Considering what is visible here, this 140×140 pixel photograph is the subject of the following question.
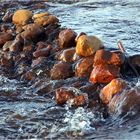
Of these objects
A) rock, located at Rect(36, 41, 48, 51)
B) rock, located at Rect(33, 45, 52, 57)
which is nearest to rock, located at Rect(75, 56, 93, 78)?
rock, located at Rect(33, 45, 52, 57)

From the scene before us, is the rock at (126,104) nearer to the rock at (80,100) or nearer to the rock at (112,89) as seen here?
the rock at (112,89)

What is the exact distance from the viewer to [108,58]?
7.57m

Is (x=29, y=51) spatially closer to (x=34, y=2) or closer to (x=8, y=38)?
(x=8, y=38)

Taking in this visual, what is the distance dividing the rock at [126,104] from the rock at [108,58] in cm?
101

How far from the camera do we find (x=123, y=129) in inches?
238

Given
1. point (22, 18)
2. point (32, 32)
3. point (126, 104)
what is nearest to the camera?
point (126, 104)

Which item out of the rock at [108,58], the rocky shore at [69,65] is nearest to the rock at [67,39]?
the rocky shore at [69,65]

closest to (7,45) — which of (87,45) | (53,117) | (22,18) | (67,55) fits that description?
(22,18)

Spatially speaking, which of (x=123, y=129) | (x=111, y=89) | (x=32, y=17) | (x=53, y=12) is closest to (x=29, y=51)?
(x=32, y=17)

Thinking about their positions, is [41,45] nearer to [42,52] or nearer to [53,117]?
[42,52]

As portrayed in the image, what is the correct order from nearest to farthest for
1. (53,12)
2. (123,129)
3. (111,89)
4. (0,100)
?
(123,129), (111,89), (0,100), (53,12)

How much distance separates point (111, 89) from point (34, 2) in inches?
411

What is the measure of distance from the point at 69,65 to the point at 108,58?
870mm

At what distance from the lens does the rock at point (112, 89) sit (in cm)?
680
